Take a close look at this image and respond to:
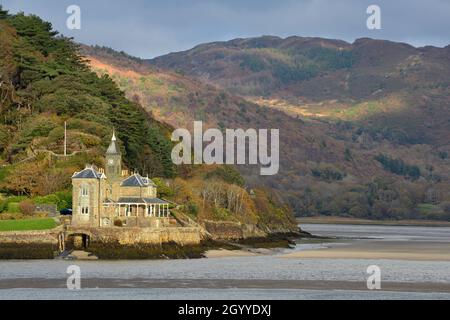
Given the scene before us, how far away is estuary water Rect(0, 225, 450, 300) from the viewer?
72688 mm

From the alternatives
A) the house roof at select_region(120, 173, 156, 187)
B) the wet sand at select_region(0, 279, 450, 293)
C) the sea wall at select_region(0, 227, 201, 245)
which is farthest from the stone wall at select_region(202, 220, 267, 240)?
the wet sand at select_region(0, 279, 450, 293)

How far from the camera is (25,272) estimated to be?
83.4 m

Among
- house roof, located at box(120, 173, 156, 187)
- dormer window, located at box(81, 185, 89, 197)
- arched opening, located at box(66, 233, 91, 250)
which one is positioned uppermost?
house roof, located at box(120, 173, 156, 187)

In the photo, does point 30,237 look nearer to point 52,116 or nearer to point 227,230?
point 227,230

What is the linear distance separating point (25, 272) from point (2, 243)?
12398mm

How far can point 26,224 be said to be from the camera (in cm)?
9762

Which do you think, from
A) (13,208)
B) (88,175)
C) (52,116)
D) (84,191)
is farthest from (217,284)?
(52,116)

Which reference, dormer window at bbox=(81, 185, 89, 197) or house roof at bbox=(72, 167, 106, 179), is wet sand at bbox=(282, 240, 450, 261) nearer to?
house roof at bbox=(72, 167, 106, 179)

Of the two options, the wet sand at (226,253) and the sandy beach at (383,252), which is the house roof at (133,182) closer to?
the wet sand at (226,253)

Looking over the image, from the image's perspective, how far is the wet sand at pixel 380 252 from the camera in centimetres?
11462

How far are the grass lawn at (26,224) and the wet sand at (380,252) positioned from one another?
25.7 meters

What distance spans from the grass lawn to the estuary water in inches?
204

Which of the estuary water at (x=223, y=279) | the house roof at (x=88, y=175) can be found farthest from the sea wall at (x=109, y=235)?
the house roof at (x=88, y=175)
